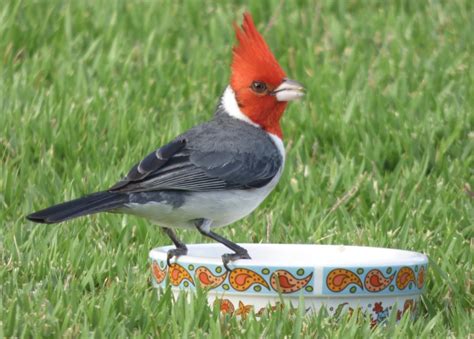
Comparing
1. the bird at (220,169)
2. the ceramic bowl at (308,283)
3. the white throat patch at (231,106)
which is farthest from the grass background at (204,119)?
the white throat patch at (231,106)

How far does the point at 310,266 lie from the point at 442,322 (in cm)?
63

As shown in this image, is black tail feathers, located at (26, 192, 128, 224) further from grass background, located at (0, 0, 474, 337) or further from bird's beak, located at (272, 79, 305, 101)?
bird's beak, located at (272, 79, 305, 101)

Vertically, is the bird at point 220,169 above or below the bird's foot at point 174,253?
above

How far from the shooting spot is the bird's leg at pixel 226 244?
4.61 metres

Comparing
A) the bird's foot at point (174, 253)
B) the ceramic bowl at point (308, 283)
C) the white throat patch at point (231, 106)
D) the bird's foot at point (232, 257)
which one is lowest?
the ceramic bowl at point (308, 283)

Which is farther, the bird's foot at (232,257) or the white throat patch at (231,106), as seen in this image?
the white throat patch at (231,106)

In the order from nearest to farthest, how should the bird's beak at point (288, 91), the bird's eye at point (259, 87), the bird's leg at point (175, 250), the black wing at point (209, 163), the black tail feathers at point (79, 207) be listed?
the black tail feathers at point (79, 207) < the bird's leg at point (175, 250) < the black wing at point (209, 163) < the bird's beak at point (288, 91) < the bird's eye at point (259, 87)

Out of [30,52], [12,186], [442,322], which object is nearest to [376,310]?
[442,322]

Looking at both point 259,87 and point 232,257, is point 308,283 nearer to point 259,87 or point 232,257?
point 232,257

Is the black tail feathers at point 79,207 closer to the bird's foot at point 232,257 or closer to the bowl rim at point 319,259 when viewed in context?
the bowl rim at point 319,259

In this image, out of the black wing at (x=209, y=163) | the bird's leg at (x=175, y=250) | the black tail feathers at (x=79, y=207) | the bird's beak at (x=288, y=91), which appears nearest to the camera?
the black tail feathers at (x=79, y=207)

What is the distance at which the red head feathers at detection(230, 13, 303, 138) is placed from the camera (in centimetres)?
556

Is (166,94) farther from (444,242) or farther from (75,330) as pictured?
(75,330)

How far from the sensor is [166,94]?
7711 mm
